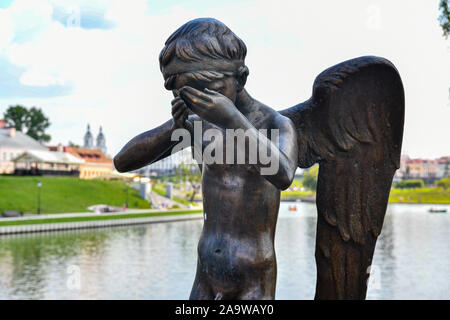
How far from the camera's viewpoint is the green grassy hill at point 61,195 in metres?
36.9

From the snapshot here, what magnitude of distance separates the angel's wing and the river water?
38.5ft

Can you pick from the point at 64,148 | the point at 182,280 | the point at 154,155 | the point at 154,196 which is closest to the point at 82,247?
the point at 182,280

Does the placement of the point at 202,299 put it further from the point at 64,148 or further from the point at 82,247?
the point at 64,148

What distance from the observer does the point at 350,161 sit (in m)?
3.04

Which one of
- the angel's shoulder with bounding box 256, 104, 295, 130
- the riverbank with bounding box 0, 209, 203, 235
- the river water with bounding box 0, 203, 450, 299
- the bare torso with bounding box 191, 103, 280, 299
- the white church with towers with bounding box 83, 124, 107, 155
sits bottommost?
the river water with bounding box 0, 203, 450, 299

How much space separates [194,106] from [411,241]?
29084 millimetres

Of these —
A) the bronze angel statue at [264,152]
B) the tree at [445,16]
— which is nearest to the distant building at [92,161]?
the tree at [445,16]

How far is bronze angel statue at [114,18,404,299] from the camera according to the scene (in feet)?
8.02

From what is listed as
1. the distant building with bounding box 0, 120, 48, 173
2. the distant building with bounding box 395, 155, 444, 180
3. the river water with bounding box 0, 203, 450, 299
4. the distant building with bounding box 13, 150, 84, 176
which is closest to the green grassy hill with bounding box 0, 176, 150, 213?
the distant building with bounding box 13, 150, 84, 176

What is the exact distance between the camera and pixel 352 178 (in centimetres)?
303

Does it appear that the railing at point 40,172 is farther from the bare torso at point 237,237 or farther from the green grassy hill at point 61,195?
the bare torso at point 237,237

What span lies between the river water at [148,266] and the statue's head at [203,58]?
12646 mm

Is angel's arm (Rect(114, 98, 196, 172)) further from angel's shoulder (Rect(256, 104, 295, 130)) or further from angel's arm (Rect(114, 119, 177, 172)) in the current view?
angel's shoulder (Rect(256, 104, 295, 130))
